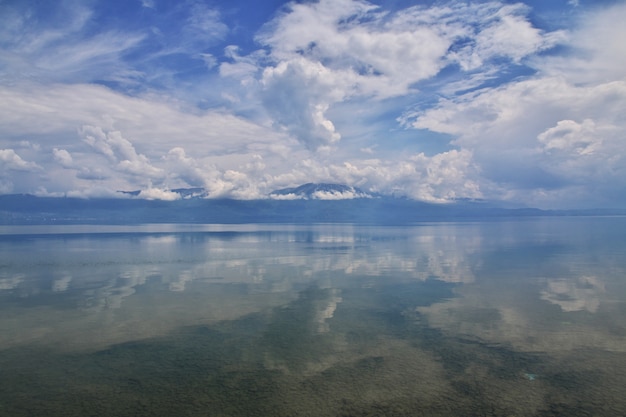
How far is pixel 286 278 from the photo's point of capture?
59906 mm

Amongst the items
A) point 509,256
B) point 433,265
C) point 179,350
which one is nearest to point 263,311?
point 179,350

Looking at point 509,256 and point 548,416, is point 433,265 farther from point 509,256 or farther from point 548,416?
point 548,416

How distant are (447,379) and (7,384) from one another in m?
25.5

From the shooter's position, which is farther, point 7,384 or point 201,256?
point 201,256

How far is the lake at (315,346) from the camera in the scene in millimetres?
21125

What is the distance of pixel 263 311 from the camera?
40.0m

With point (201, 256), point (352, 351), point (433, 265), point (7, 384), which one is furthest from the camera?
point (201, 256)

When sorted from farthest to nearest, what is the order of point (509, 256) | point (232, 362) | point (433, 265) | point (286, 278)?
point (509, 256)
point (433, 265)
point (286, 278)
point (232, 362)

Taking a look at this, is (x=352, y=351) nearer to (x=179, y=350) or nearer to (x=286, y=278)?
(x=179, y=350)

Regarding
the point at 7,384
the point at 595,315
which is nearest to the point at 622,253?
the point at 595,315

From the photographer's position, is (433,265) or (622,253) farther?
(622,253)

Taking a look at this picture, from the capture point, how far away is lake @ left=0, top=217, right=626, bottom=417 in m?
21.1

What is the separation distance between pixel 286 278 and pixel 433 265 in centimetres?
2965

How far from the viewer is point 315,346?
2941 centimetres
